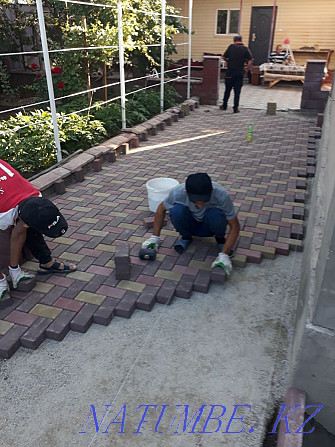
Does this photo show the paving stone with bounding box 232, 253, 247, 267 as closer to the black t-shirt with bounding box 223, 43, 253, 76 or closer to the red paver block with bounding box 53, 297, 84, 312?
the red paver block with bounding box 53, 297, 84, 312

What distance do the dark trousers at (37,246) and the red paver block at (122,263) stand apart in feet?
2.03

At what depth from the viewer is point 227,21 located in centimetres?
1605

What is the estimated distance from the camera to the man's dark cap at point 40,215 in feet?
9.43

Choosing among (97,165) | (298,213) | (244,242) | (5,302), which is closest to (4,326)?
(5,302)

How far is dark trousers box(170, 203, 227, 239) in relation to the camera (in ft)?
11.3

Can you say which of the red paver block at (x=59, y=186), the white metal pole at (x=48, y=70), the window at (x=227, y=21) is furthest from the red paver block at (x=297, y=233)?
the window at (x=227, y=21)

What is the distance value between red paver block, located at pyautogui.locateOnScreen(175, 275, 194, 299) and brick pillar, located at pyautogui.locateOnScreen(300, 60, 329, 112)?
318 inches

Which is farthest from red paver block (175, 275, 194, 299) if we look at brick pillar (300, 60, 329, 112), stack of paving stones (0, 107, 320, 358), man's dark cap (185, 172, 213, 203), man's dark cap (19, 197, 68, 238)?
brick pillar (300, 60, 329, 112)

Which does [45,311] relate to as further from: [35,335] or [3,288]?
[3,288]

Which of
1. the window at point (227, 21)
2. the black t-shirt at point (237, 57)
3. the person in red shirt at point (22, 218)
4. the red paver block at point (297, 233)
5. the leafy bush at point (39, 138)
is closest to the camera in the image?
the person in red shirt at point (22, 218)

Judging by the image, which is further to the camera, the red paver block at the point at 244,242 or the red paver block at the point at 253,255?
the red paver block at the point at 244,242

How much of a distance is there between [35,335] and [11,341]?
0.53 feet

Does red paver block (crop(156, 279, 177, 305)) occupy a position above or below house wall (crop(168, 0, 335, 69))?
below

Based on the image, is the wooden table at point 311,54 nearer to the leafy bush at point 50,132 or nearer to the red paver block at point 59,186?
the leafy bush at point 50,132
